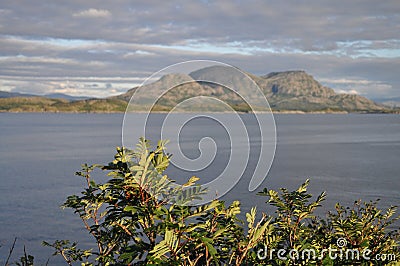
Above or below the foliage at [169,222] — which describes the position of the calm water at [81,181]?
below

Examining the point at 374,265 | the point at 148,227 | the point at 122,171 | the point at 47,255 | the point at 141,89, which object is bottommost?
the point at 47,255

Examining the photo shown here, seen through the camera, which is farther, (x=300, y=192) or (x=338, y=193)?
(x=338, y=193)

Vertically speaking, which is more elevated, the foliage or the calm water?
the foliage

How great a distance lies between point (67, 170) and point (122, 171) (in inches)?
2215

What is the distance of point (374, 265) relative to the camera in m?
5.43

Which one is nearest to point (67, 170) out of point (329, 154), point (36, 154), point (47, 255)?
point (36, 154)

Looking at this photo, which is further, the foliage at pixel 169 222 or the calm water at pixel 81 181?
the calm water at pixel 81 181

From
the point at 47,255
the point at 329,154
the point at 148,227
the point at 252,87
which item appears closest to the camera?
the point at 148,227

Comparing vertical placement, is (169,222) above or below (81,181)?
above

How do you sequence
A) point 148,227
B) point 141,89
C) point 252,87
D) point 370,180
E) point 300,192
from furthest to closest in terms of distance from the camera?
1. point 370,180
2. point 300,192
3. point 252,87
4. point 141,89
5. point 148,227

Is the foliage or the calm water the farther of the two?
the calm water

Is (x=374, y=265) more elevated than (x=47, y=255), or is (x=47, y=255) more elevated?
(x=374, y=265)

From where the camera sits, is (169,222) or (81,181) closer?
(169,222)

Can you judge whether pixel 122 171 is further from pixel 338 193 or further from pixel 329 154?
pixel 329 154
